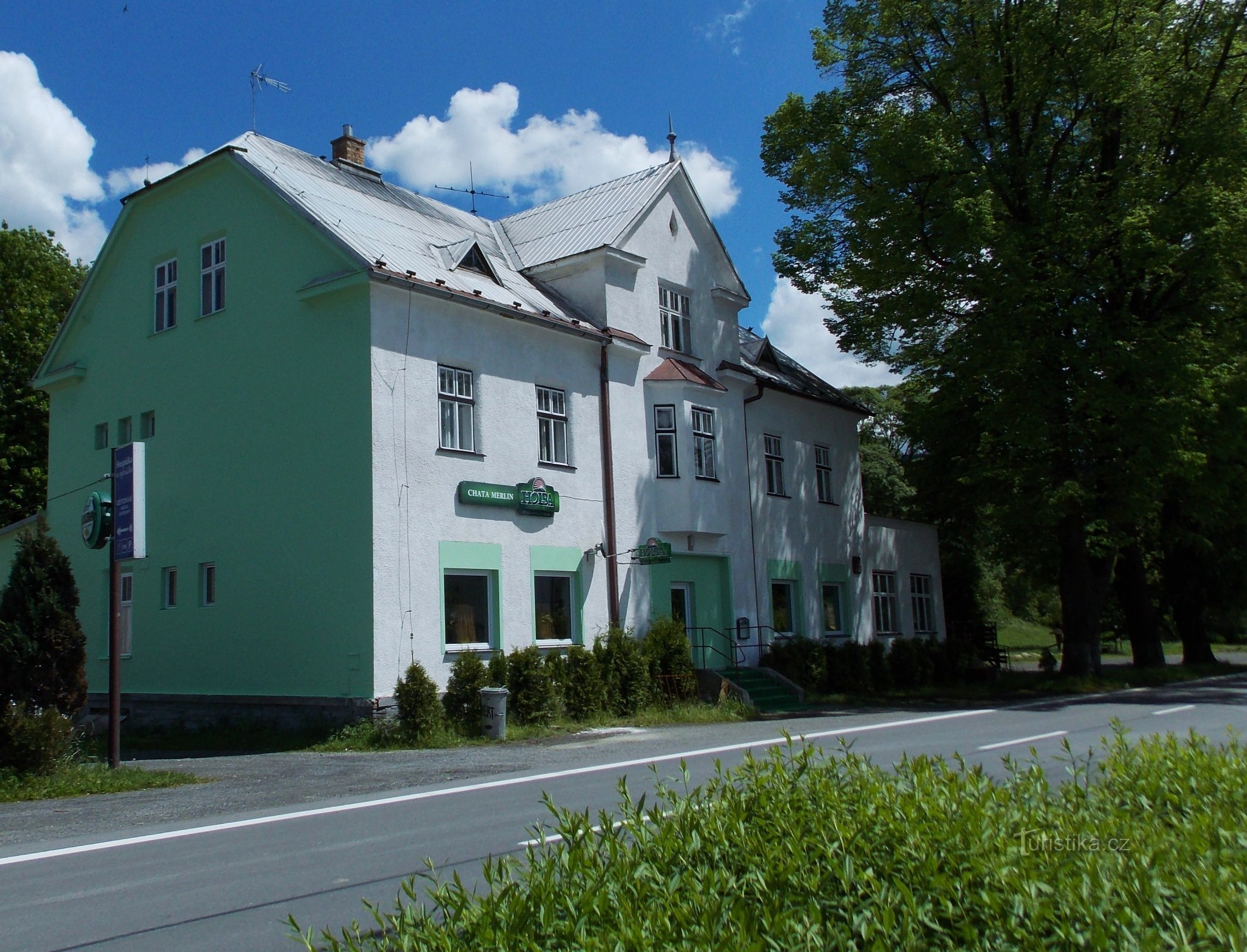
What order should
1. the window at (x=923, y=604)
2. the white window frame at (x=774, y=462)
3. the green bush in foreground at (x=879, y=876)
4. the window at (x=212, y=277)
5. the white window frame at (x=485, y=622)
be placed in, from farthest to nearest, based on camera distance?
the window at (x=923, y=604), the white window frame at (x=774, y=462), the window at (x=212, y=277), the white window frame at (x=485, y=622), the green bush in foreground at (x=879, y=876)

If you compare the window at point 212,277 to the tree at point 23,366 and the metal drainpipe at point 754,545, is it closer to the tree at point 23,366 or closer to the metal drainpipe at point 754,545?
the metal drainpipe at point 754,545

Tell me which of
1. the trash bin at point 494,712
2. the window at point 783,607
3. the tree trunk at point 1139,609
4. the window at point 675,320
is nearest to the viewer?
the trash bin at point 494,712

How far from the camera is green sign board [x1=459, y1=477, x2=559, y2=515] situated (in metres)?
18.9

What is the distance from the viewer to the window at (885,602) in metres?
31.5

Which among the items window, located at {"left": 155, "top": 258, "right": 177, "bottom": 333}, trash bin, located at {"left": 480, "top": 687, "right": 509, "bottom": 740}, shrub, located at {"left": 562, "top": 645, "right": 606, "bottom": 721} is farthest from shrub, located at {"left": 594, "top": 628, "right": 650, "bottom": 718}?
window, located at {"left": 155, "top": 258, "right": 177, "bottom": 333}

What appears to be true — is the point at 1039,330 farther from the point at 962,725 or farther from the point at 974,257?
the point at 962,725

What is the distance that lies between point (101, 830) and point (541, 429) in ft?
40.7

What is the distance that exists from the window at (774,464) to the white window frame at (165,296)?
13916 millimetres

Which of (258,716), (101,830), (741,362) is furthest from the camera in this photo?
(741,362)

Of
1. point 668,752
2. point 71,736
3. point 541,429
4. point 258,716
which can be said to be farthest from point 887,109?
point 71,736

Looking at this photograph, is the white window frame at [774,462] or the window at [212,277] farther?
the white window frame at [774,462]

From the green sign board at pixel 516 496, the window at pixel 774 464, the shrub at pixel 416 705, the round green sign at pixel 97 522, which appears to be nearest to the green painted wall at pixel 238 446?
the shrub at pixel 416 705

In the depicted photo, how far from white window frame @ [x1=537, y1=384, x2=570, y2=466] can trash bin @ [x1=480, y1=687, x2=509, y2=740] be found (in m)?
5.23

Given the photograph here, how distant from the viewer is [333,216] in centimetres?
1947
